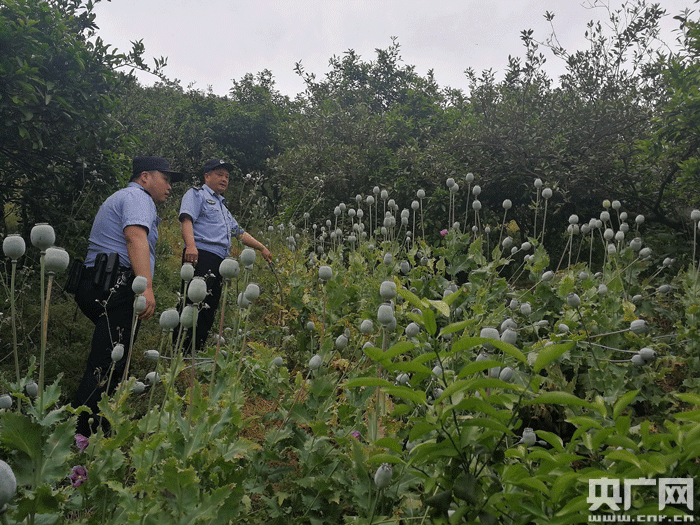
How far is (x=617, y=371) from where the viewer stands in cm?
272

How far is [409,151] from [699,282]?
6.25 m

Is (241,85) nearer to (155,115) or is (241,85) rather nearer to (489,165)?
(155,115)

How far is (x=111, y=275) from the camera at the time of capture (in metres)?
3.18

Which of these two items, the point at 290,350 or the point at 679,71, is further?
the point at 679,71

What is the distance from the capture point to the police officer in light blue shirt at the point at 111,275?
318 cm

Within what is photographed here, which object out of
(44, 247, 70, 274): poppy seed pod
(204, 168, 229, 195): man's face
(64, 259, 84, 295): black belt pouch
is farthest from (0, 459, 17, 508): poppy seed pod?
(204, 168, 229, 195): man's face

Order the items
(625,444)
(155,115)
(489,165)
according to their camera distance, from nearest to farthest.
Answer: (625,444), (489,165), (155,115)

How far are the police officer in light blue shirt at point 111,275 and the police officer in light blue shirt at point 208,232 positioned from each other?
79 centimetres

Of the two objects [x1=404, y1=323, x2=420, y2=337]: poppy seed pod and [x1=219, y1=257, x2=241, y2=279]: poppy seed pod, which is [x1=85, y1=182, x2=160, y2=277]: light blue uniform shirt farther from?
[x1=404, y1=323, x2=420, y2=337]: poppy seed pod

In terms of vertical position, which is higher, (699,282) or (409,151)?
(409,151)

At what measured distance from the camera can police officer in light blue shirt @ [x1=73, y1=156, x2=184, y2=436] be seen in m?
3.18

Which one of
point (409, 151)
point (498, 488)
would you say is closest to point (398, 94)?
point (409, 151)

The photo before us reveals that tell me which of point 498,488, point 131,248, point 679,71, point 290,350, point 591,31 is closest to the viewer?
point 498,488

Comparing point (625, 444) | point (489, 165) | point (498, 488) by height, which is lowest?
point (498, 488)
